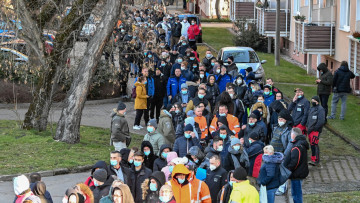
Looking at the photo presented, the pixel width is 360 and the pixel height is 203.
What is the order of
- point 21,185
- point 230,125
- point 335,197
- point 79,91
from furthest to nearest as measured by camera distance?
point 79,91 → point 230,125 → point 335,197 → point 21,185

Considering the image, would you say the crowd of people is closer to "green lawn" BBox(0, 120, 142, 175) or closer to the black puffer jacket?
the black puffer jacket

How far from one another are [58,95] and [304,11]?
1488cm

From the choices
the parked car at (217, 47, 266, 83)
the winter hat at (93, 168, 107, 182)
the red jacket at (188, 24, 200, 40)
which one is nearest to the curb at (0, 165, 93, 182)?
the winter hat at (93, 168, 107, 182)

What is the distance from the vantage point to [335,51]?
103 ft

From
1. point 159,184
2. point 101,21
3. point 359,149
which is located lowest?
point 359,149

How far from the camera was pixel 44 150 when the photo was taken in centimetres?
Result: 1880

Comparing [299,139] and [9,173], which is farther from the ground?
[299,139]

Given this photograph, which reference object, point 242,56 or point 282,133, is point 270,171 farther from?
point 242,56

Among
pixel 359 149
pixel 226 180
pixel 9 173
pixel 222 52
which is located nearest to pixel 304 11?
pixel 222 52

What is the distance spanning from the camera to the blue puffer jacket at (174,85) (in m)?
Result: 22.1

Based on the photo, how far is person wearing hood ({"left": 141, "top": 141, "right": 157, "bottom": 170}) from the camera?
14164 millimetres

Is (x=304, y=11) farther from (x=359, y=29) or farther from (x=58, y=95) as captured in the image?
(x=58, y=95)

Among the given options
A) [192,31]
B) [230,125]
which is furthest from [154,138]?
[192,31]

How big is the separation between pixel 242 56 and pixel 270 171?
1654 centimetres
